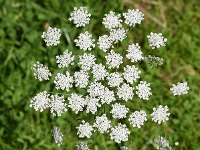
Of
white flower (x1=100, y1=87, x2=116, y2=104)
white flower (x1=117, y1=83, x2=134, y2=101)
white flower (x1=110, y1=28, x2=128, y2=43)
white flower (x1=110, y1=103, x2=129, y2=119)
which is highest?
white flower (x1=110, y1=28, x2=128, y2=43)

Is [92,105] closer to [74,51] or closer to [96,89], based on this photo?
[96,89]

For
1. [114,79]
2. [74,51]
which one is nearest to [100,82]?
[114,79]

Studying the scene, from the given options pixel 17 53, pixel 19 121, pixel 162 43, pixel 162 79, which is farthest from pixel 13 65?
pixel 162 43

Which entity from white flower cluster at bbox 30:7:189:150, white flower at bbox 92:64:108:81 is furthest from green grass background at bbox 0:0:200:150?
white flower at bbox 92:64:108:81

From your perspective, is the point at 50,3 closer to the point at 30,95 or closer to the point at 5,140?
the point at 30,95

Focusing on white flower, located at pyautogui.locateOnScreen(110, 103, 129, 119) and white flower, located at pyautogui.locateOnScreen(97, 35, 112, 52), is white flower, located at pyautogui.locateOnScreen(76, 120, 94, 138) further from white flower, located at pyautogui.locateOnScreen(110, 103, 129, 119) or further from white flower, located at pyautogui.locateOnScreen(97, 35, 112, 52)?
white flower, located at pyautogui.locateOnScreen(97, 35, 112, 52)
